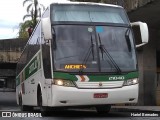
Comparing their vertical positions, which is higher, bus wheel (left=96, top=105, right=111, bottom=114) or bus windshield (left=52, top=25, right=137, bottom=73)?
bus windshield (left=52, top=25, right=137, bottom=73)

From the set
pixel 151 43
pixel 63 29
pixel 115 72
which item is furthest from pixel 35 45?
pixel 151 43

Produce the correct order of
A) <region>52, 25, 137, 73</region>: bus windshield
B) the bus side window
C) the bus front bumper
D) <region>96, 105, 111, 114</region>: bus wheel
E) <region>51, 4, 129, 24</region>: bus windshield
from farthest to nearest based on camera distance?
<region>96, 105, 111, 114</region>: bus wheel
<region>51, 4, 129, 24</region>: bus windshield
the bus side window
<region>52, 25, 137, 73</region>: bus windshield
the bus front bumper

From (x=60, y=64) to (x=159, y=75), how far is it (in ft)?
50.0

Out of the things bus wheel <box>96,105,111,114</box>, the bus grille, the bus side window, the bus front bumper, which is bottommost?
bus wheel <box>96,105,111,114</box>

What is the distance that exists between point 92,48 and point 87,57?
34cm

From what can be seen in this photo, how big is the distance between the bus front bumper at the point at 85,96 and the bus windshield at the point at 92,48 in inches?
22.3

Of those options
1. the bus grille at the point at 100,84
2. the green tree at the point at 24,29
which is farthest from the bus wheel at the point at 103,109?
the green tree at the point at 24,29

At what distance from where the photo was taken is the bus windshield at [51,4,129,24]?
14.4 meters

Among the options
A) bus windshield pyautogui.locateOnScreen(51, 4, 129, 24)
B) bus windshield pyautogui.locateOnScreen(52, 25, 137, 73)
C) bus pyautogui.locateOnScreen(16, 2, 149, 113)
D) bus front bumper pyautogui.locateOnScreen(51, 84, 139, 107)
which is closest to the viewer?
bus front bumper pyautogui.locateOnScreen(51, 84, 139, 107)

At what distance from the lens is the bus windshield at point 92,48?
1364 centimetres

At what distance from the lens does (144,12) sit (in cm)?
2227

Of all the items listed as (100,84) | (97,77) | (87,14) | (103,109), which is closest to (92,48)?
(97,77)

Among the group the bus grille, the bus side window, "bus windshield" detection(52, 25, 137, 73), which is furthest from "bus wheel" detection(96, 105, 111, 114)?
the bus side window

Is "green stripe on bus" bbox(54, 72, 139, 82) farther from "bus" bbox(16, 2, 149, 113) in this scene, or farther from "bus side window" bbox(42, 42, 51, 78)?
"bus side window" bbox(42, 42, 51, 78)
